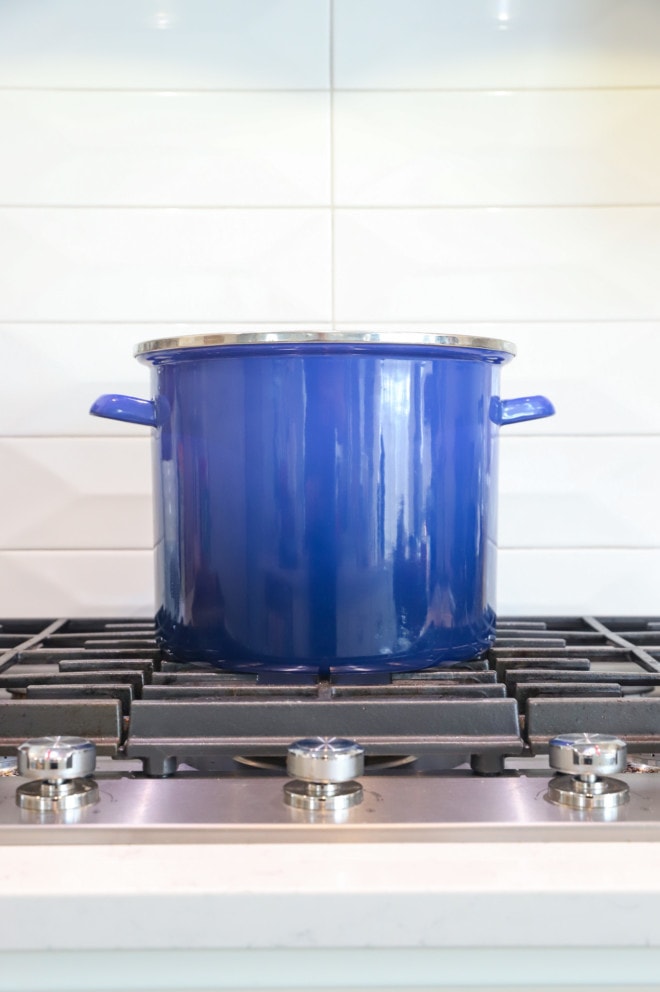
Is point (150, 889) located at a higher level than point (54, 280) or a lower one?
lower

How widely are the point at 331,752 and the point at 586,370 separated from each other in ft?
2.36

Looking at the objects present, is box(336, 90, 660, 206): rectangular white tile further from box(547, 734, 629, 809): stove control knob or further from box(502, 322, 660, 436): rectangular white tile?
box(547, 734, 629, 809): stove control knob

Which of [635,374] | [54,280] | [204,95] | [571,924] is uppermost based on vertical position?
[204,95]

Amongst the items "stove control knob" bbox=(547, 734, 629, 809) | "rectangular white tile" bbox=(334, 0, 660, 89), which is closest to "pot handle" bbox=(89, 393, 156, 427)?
"stove control knob" bbox=(547, 734, 629, 809)

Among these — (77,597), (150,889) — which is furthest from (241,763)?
(77,597)

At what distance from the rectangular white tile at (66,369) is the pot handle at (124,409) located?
334mm

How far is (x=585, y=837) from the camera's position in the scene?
0.59 meters

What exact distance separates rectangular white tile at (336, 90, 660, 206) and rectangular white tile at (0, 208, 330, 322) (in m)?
0.08

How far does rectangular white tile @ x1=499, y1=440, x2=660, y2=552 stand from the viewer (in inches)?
48.4

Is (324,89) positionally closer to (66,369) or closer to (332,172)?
(332,172)

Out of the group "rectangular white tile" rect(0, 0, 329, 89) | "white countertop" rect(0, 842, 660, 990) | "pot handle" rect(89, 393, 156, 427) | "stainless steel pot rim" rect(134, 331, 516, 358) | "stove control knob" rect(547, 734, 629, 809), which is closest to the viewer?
"white countertop" rect(0, 842, 660, 990)

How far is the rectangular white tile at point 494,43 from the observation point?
1195 mm

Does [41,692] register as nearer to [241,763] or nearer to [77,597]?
[241,763]

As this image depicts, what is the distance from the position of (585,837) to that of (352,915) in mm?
141
